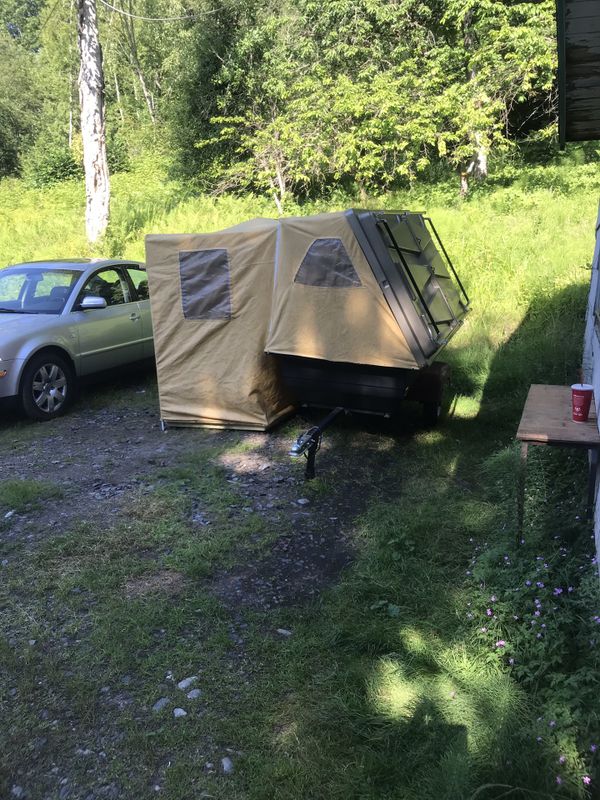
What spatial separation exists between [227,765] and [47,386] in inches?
221

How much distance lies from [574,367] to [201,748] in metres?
5.93

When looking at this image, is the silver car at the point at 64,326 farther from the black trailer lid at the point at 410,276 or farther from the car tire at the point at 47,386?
the black trailer lid at the point at 410,276

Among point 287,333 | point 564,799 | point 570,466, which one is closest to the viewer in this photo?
point 564,799

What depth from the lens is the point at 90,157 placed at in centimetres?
1322

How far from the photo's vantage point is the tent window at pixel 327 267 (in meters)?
5.79

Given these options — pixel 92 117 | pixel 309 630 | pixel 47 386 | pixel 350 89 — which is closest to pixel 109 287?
pixel 47 386

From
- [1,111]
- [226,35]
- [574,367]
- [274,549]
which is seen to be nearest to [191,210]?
[226,35]

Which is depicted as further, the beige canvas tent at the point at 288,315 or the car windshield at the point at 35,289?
the car windshield at the point at 35,289

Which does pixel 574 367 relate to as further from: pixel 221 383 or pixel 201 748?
pixel 201 748

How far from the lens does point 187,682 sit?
311 centimetres

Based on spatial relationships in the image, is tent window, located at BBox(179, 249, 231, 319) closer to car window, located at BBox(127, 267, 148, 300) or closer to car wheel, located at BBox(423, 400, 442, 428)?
car wheel, located at BBox(423, 400, 442, 428)

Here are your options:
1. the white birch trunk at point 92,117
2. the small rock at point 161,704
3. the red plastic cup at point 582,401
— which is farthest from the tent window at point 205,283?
the white birch trunk at point 92,117

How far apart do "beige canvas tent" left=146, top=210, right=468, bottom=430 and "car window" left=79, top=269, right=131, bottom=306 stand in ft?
5.69

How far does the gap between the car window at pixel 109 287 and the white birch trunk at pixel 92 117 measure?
18.9 feet
